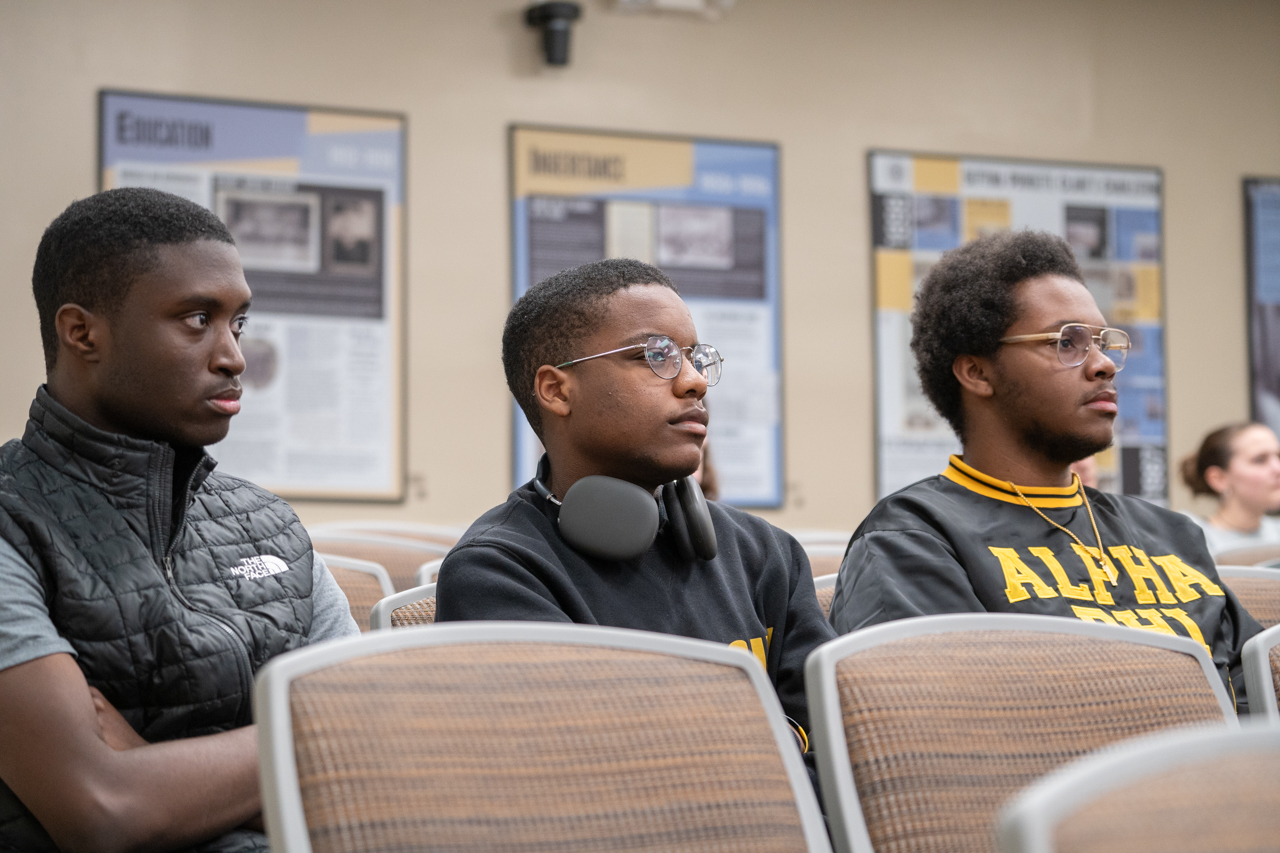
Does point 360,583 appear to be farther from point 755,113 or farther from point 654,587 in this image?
point 755,113

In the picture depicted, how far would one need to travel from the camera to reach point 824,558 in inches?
105

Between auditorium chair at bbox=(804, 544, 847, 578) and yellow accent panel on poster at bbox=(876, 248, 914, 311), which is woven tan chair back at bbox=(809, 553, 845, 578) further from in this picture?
yellow accent panel on poster at bbox=(876, 248, 914, 311)

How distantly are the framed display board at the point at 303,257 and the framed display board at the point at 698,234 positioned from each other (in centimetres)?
49

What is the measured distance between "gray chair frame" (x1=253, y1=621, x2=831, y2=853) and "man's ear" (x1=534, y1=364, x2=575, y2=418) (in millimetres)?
784

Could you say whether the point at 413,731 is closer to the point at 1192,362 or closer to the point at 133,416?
the point at 133,416

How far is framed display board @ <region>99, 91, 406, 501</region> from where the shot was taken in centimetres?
460

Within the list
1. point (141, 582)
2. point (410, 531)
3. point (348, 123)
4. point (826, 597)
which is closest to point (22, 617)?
point (141, 582)

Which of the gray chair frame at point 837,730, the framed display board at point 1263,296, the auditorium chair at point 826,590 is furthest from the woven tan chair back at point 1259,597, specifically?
the framed display board at point 1263,296

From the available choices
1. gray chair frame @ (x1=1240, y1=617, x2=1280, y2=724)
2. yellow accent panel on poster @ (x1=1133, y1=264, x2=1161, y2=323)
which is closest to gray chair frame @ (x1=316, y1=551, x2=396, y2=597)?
gray chair frame @ (x1=1240, y1=617, x2=1280, y2=724)

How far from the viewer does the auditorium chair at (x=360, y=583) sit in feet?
7.32

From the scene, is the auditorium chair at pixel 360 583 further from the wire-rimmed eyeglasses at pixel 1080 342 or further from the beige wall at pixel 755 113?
the beige wall at pixel 755 113

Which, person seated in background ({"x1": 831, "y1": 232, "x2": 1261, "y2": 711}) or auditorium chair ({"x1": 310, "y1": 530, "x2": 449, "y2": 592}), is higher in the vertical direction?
person seated in background ({"x1": 831, "y1": 232, "x2": 1261, "y2": 711})

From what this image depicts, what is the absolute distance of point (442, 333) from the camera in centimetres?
488

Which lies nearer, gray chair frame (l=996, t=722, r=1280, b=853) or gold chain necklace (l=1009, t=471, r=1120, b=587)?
gray chair frame (l=996, t=722, r=1280, b=853)
